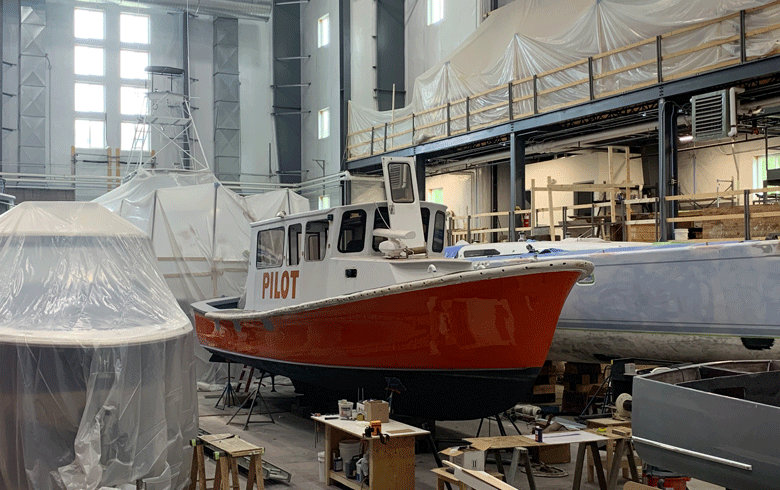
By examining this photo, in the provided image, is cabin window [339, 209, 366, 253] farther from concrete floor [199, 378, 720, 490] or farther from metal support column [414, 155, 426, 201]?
metal support column [414, 155, 426, 201]

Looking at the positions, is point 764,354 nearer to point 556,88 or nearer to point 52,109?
point 556,88

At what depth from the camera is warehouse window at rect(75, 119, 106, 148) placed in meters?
26.0

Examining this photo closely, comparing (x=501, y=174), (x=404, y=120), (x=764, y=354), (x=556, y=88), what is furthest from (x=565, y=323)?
(x=501, y=174)

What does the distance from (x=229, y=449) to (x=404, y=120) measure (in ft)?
55.6

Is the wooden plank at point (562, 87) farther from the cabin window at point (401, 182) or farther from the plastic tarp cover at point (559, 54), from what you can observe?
the cabin window at point (401, 182)

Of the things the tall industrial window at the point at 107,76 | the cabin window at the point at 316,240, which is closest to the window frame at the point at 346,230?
the cabin window at the point at 316,240

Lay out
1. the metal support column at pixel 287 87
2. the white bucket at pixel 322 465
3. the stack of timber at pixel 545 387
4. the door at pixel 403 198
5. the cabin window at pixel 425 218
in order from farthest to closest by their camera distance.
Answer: the metal support column at pixel 287 87, the stack of timber at pixel 545 387, the cabin window at pixel 425 218, the door at pixel 403 198, the white bucket at pixel 322 465

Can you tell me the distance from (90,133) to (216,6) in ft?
20.2

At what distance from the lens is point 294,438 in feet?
30.5

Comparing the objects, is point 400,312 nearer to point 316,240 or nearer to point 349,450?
point 349,450

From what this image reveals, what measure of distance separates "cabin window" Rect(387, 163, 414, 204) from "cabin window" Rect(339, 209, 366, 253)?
450mm

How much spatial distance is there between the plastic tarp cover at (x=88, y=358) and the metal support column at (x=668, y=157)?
9966 millimetres

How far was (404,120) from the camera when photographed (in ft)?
73.0

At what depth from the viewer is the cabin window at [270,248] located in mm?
10213
